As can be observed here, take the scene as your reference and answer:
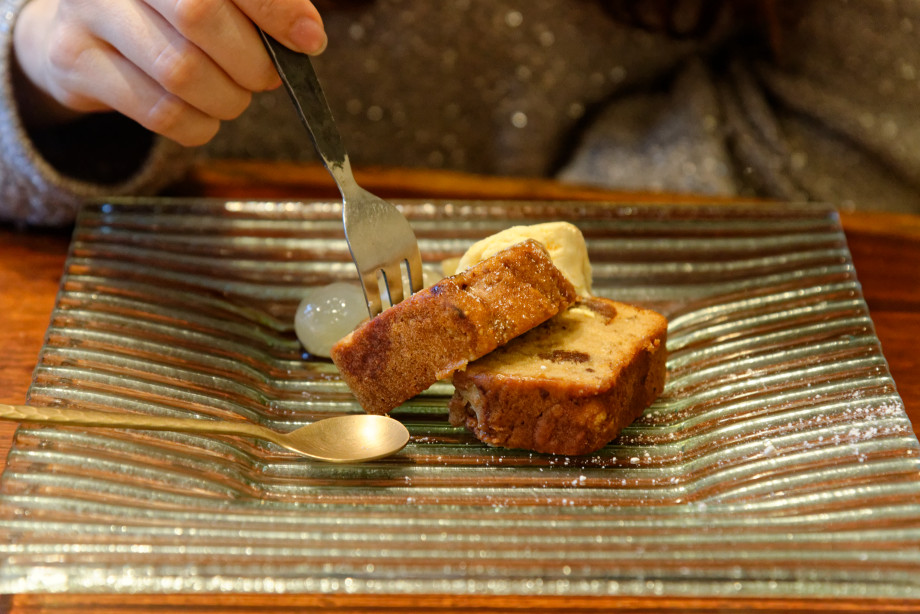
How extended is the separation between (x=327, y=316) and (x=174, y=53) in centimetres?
59

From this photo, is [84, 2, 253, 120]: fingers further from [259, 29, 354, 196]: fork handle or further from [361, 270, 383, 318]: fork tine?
[361, 270, 383, 318]: fork tine

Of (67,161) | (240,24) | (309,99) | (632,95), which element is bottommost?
(309,99)

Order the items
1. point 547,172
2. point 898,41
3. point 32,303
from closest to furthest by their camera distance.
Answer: point 32,303 < point 898,41 < point 547,172

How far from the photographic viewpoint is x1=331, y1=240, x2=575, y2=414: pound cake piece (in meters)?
1.40

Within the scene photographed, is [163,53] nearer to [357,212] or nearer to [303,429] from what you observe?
[357,212]

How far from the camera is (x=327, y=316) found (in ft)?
5.60

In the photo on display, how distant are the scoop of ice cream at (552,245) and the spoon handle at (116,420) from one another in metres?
0.54

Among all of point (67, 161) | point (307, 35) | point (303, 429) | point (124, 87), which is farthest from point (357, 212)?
point (67, 161)

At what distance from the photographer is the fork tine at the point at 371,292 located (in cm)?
157

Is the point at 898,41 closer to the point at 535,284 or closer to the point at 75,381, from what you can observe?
the point at 535,284

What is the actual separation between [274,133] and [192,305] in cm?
116

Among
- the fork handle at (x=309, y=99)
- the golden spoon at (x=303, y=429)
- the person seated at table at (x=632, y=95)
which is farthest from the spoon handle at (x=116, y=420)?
the person seated at table at (x=632, y=95)

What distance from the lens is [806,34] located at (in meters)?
2.55

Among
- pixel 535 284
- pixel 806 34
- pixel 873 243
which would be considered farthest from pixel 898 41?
pixel 535 284
